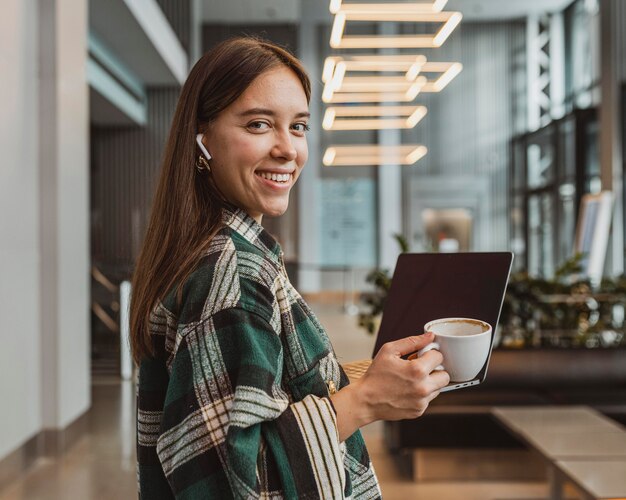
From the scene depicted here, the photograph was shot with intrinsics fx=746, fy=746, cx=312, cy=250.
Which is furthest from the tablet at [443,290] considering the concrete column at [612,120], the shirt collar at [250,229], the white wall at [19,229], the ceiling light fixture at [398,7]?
the concrete column at [612,120]

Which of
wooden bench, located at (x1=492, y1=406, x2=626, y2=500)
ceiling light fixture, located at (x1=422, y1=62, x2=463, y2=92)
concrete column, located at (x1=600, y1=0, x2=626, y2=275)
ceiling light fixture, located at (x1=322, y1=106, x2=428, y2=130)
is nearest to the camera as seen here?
wooden bench, located at (x1=492, y1=406, x2=626, y2=500)

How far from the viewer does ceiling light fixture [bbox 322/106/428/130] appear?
7242 mm

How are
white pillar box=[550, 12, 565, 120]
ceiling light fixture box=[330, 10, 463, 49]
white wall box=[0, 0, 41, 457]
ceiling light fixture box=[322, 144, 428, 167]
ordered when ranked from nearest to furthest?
white wall box=[0, 0, 41, 457] → ceiling light fixture box=[330, 10, 463, 49] → ceiling light fixture box=[322, 144, 428, 167] → white pillar box=[550, 12, 565, 120]

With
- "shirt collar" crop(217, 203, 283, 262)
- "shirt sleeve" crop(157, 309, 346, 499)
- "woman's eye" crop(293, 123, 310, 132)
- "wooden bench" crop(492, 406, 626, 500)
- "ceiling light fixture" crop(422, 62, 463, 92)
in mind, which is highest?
"ceiling light fixture" crop(422, 62, 463, 92)

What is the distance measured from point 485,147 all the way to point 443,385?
13.1 meters

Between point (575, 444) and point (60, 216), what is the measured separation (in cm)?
306

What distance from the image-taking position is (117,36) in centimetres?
661

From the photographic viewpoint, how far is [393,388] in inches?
35.4

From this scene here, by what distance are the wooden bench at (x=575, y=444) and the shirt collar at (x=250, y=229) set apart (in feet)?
5.78

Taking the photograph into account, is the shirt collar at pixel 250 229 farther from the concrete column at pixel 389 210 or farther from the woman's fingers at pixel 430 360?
the concrete column at pixel 389 210

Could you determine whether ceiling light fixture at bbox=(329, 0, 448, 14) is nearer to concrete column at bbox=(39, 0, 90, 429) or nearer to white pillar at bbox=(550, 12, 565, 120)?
concrete column at bbox=(39, 0, 90, 429)

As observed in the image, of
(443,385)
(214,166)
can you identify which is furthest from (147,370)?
(443,385)

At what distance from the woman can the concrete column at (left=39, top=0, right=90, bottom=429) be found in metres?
3.55

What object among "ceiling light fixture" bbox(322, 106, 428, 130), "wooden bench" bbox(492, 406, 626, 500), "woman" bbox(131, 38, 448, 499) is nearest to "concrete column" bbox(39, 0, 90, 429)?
"wooden bench" bbox(492, 406, 626, 500)
